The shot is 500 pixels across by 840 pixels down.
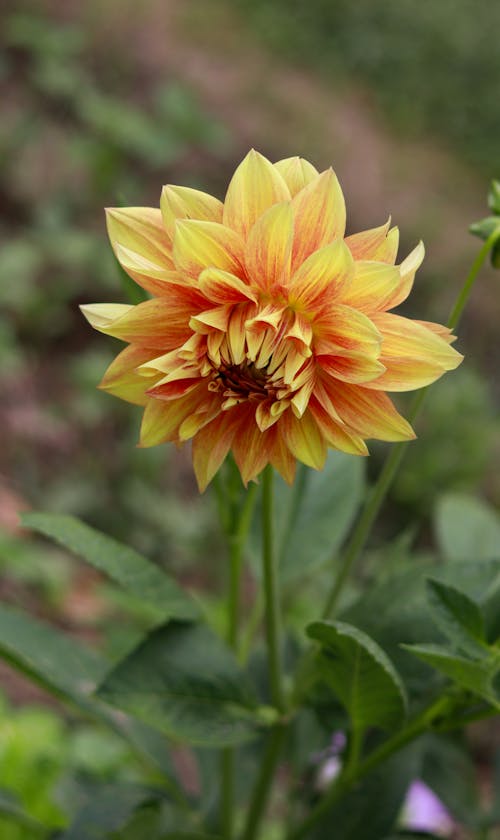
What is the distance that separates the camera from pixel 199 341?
518mm

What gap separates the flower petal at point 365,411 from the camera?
1.66ft

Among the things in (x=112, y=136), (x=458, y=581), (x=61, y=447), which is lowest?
(x=61, y=447)

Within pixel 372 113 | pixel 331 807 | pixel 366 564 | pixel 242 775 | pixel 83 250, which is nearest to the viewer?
pixel 331 807

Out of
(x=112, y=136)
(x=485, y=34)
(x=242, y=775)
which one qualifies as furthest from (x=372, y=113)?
(x=242, y=775)

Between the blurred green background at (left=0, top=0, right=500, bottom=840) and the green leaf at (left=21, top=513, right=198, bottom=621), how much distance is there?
1.67 feet

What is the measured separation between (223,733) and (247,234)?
0.35m

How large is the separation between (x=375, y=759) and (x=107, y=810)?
0.28 meters

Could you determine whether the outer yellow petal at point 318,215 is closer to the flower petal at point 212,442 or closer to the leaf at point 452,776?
the flower petal at point 212,442

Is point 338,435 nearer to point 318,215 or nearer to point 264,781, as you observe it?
point 318,215

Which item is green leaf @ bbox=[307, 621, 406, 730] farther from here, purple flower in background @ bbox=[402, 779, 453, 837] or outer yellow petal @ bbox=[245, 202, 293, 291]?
purple flower in background @ bbox=[402, 779, 453, 837]

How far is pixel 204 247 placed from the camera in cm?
50

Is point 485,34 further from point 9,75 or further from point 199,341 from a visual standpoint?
point 199,341

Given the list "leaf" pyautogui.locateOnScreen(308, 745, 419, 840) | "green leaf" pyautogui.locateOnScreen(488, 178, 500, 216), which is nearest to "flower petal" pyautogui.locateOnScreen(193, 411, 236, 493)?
"green leaf" pyautogui.locateOnScreen(488, 178, 500, 216)

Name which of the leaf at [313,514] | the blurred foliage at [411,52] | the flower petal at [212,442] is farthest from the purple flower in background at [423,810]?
the blurred foliage at [411,52]
